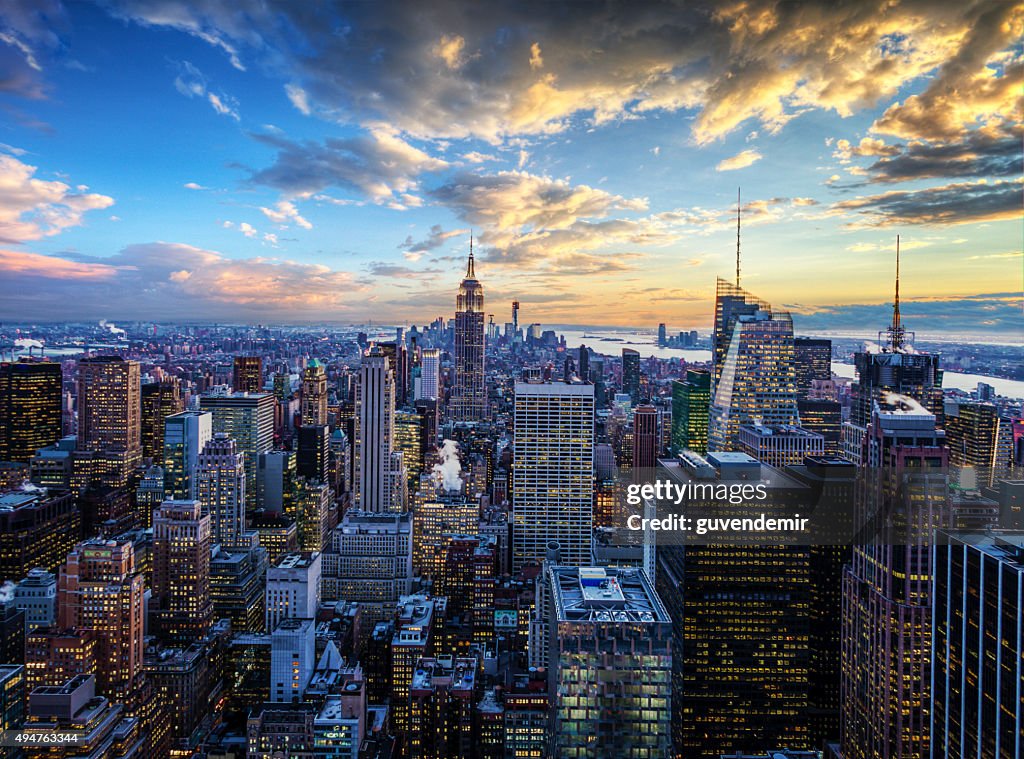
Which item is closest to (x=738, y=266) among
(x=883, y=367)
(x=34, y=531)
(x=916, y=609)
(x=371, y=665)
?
(x=883, y=367)

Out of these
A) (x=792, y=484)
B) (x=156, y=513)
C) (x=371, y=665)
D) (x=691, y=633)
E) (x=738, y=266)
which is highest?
(x=738, y=266)

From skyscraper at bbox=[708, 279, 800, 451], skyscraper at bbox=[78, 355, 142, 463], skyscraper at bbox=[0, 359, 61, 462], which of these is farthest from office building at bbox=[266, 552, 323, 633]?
skyscraper at bbox=[708, 279, 800, 451]

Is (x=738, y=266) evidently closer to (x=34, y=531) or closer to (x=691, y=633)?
(x=691, y=633)

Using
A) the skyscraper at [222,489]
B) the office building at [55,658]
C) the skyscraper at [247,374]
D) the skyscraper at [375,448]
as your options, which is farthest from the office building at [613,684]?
the skyscraper at [375,448]

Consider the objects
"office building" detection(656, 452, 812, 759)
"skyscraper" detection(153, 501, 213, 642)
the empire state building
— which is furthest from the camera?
the empire state building

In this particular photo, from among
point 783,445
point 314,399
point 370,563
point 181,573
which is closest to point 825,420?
point 783,445

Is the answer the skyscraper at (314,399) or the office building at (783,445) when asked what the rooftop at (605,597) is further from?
the skyscraper at (314,399)

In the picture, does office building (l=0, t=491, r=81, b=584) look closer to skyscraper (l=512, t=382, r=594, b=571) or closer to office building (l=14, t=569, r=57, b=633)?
office building (l=14, t=569, r=57, b=633)
